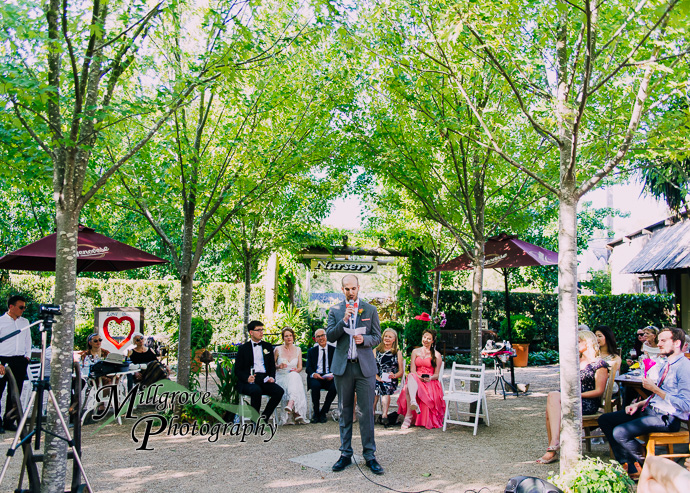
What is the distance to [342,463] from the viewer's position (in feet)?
16.7

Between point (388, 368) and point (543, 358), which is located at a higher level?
point (388, 368)

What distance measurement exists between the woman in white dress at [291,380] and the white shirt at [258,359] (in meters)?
0.32

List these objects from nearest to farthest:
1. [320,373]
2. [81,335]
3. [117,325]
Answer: [320,373] < [117,325] < [81,335]

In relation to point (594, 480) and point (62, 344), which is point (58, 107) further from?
point (594, 480)

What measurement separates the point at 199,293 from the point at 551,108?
40.0 feet

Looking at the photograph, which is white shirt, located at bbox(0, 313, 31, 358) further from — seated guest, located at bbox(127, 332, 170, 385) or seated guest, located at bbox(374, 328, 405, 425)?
seated guest, located at bbox(374, 328, 405, 425)

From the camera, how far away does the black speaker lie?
3115mm

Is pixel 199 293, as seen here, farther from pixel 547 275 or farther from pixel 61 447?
pixel 547 275

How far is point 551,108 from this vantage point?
14.9ft

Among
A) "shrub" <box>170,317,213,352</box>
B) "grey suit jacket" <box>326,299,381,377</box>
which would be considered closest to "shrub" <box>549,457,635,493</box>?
"grey suit jacket" <box>326,299,381,377</box>

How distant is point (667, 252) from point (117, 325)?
41.5ft

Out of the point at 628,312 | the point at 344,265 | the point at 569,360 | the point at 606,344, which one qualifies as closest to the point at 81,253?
the point at 569,360

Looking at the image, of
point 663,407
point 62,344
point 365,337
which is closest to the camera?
point 62,344

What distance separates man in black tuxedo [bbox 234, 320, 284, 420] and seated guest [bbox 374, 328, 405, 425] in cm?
143
